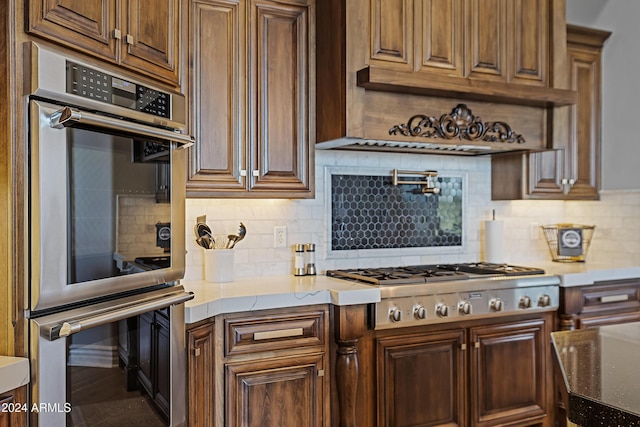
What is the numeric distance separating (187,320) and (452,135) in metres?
1.76

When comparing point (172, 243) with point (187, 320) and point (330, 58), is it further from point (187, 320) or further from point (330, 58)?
point (330, 58)

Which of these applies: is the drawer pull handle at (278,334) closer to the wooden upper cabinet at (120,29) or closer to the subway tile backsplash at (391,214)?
the subway tile backsplash at (391,214)

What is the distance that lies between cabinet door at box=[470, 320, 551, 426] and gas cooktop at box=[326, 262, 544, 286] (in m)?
0.29

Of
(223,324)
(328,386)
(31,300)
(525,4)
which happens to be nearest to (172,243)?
(223,324)

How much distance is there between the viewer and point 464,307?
2.74m

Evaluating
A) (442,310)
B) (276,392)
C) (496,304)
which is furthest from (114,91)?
(496,304)

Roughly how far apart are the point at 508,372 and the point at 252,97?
2005 millimetres

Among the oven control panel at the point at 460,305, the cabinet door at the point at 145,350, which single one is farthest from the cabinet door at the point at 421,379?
the cabinet door at the point at 145,350

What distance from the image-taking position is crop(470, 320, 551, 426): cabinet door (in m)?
2.83

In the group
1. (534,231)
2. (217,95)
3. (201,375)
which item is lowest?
(201,375)

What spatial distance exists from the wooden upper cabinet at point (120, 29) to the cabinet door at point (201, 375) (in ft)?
3.40

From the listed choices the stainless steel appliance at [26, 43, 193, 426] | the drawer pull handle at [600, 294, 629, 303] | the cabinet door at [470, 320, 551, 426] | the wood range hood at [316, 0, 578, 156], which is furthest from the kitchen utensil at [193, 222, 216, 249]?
the drawer pull handle at [600, 294, 629, 303]

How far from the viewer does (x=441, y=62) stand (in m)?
2.92

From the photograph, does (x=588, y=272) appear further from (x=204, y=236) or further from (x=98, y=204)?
(x=98, y=204)
